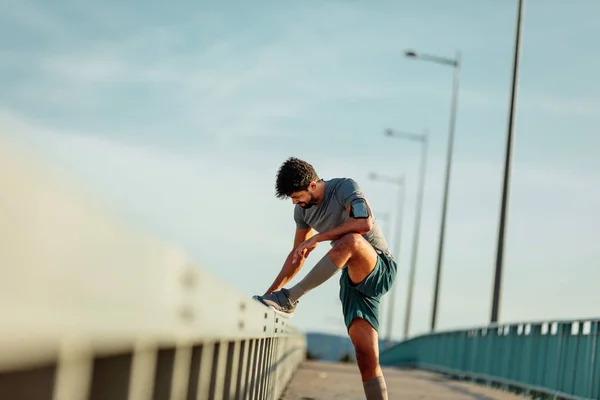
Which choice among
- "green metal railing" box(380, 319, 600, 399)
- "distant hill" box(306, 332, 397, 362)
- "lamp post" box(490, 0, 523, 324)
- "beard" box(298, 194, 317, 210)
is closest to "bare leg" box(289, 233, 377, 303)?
"beard" box(298, 194, 317, 210)

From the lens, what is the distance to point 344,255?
7676mm

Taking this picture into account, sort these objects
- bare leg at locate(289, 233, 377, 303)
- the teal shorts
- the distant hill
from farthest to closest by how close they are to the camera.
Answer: the distant hill, the teal shorts, bare leg at locate(289, 233, 377, 303)

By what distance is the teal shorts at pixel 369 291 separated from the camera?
26.9ft

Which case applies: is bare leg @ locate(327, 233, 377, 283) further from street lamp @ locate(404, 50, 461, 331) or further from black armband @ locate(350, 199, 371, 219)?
street lamp @ locate(404, 50, 461, 331)

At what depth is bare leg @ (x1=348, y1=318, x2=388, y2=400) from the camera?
8.41 meters

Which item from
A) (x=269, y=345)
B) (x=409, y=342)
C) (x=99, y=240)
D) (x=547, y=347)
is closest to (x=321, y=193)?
(x=269, y=345)

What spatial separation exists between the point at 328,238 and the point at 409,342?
4061 centimetres

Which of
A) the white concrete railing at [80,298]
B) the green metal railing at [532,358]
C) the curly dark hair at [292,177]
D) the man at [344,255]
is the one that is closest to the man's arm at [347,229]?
the man at [344,255]

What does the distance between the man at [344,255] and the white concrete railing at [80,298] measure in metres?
4.16

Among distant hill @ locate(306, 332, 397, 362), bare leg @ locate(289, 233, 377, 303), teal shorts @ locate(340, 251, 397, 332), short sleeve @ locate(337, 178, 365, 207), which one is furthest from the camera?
distant hill @ locate(306, 332, 397, 362)

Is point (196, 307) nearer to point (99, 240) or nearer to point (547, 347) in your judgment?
point (99, 240)

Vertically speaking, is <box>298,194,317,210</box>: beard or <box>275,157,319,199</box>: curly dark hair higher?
<box>275,157,319,199</box>: curly dark hair

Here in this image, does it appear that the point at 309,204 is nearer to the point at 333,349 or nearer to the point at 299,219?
the point at 299,219

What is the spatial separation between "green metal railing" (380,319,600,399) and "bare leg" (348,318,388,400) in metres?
7.73
